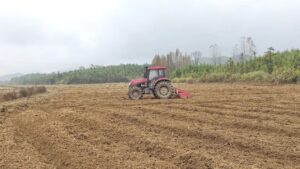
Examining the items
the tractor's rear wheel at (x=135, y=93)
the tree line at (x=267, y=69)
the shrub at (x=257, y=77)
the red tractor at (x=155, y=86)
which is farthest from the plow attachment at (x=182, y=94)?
the shrub at (x=257, y=77)

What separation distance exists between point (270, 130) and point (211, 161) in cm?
366

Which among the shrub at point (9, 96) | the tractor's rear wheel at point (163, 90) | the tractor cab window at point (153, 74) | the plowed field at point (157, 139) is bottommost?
the plowed field at point (157, 139)

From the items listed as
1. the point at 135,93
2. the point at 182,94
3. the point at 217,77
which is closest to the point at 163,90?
the point at 182,94

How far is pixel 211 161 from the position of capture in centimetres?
782

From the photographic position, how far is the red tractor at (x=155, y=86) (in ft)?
71.2

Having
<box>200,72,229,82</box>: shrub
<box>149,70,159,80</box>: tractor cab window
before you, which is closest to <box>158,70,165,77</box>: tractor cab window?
<box>149,70,159,80</box>: tractor cab window

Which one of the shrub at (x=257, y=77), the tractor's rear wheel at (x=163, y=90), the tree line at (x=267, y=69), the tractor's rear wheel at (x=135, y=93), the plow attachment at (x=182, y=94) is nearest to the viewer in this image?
the tractor's rear wheel at (x=163, y=90)

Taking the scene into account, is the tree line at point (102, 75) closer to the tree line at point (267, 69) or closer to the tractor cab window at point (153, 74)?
the tree line at point (267, 69)

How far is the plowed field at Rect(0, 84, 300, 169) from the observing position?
8156 millimetres

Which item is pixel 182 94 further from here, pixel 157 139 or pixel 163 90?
pixel 157 139

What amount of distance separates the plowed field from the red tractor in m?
5.66

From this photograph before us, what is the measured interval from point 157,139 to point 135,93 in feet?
40.0

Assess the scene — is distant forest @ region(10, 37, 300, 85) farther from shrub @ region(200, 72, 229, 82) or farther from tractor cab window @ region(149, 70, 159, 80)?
tractor cab window @ region(149, 70, 159, 80)

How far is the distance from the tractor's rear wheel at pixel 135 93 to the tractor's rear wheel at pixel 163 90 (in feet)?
3.02
